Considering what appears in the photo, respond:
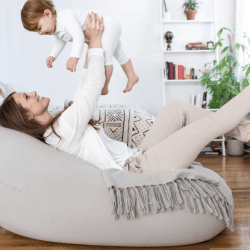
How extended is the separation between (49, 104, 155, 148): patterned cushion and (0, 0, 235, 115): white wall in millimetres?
1486

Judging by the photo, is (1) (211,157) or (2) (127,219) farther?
(1) (211,157)

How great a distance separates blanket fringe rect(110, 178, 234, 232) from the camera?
51.1 inches

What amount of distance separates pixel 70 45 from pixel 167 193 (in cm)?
369

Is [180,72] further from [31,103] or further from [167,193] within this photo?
[167,193]

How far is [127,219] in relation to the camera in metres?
1.30

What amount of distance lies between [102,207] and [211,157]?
2885mm

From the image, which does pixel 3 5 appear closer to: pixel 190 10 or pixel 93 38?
pixel 190 10

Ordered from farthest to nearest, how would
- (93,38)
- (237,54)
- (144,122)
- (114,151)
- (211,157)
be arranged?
(237,54) < (211,157) < (144,122) < (93,38) < (114,151)

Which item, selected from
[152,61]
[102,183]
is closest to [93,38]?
[102,183]

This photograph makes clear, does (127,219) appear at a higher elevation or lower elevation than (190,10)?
lower

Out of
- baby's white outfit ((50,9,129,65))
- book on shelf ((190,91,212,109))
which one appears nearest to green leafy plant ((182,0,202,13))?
book on shelf ((190,91,212,109))

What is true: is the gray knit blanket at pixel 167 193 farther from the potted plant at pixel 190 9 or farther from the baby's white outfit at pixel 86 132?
the potted plant at pixel 190 9

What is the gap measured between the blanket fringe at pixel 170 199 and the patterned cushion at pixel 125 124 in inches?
62.2

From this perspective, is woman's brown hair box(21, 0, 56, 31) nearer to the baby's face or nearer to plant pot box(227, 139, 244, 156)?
the baby's face
